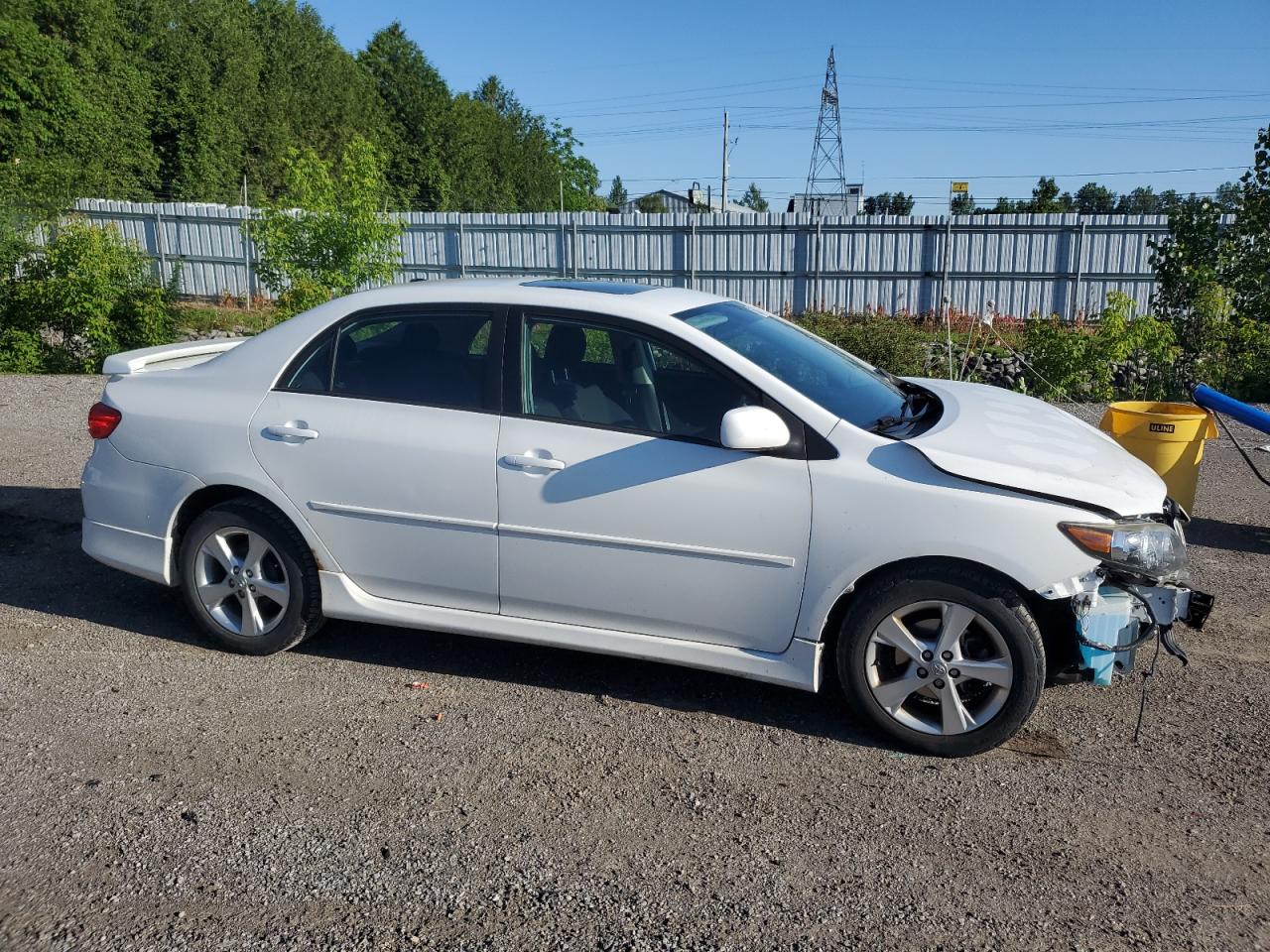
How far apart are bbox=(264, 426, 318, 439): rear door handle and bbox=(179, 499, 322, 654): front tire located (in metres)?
0.34

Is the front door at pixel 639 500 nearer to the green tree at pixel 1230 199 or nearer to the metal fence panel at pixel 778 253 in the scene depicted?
the green tree at pixel 1230 199

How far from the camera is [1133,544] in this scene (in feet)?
12.8

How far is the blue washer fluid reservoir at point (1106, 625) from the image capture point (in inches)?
155

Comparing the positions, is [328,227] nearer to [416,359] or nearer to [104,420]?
[104,420]

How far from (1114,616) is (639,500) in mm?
1817

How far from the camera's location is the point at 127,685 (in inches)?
187

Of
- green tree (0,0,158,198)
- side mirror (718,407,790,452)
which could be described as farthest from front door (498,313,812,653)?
green tree (0,0,158,198)

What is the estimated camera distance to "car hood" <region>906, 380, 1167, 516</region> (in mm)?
3934

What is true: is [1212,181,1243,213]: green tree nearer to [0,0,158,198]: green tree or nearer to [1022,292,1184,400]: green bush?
[1022,292,1184,400]: green bush

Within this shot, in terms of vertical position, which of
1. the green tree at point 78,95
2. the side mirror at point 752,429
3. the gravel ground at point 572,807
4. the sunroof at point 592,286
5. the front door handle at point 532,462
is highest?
the green tree at point 78,95

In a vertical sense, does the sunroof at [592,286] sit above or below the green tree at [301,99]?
below

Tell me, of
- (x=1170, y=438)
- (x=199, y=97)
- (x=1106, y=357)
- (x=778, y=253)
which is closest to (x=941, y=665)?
(x=1170, y=438)

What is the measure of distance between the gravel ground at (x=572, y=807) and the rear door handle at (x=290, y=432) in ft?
3.48

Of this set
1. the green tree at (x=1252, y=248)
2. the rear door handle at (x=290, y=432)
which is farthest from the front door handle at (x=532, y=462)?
the green tree at (x=1252, y=248)
